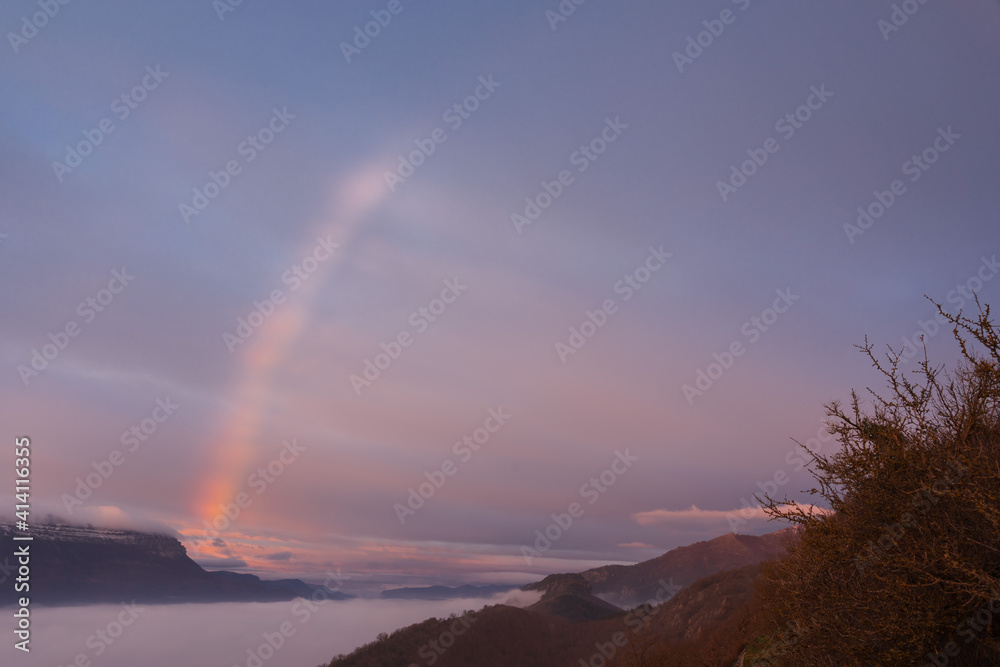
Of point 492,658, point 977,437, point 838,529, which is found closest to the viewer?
point 977,437

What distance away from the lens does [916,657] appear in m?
10.7

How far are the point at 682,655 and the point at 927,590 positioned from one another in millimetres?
50594

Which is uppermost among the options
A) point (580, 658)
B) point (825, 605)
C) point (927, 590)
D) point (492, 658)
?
point (927, 590)

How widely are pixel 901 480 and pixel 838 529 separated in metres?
1.90

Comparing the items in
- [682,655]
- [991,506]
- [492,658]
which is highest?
[991,506]

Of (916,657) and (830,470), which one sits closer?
(916,657)

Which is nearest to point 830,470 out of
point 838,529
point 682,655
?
point 838,529

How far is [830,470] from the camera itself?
1419cm

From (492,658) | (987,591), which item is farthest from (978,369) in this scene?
(492,658)

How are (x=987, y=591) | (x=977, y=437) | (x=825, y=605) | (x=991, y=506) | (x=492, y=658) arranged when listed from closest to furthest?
(x=991, y=506) → (x=987, y=591) → (x=977, y=437) → (x=825, y=605) → (x=492, y=658)

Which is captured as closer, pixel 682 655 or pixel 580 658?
pixel 682 655

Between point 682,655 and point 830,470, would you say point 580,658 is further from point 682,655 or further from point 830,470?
point 830,470

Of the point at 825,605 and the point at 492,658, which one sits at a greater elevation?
the point at 825,605

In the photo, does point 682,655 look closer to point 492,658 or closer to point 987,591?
point 987,591
